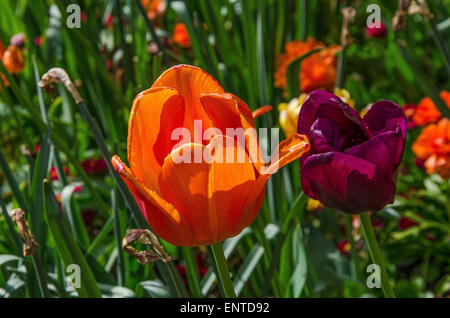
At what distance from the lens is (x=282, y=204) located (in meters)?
1.21

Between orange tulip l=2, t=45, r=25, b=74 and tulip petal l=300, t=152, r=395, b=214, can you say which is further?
orange tulip l=2, t=45, r=25, b=74

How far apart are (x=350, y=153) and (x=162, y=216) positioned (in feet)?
0.62

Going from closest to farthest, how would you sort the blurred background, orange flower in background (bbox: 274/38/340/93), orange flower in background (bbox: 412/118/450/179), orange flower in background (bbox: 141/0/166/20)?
the blurred background < orange flower in background (bbox: 412/118/450/179) < orange flower in background (bbox: 274/38/340/93) < orange flower in background (bbox: 141/0/166/20)

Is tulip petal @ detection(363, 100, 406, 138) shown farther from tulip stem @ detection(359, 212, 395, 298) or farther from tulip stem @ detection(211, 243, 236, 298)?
tulip stem @ detection(211, 243, 236, 298)

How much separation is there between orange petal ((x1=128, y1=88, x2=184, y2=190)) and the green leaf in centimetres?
18

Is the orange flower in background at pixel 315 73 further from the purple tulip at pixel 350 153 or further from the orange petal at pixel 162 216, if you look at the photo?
the orange petal at pixel 162 216

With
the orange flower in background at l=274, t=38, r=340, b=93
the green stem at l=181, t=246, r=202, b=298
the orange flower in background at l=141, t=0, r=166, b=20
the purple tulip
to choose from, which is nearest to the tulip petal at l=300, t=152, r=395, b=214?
the purple tulip

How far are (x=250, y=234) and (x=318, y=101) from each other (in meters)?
0.58

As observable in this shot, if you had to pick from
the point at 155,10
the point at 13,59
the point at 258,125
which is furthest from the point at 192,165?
the point at 155,10

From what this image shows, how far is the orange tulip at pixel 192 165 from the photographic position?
1.78 ft

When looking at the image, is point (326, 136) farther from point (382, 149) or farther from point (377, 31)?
point (377, 31)

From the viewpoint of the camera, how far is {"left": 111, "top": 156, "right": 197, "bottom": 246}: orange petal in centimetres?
54
